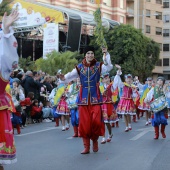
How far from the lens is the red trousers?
10.2 m

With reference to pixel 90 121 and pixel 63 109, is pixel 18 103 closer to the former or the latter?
pixel 63 109

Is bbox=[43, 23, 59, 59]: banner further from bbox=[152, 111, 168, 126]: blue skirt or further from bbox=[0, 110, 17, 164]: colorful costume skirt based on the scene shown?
bbox=[0, 110, 17, 164]: colorful costume skirt

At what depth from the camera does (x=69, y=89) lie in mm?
14500

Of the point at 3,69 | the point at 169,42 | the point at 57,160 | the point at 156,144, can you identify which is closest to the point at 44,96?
the point at 156,144

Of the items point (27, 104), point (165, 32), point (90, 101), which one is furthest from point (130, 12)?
point (90, 101)

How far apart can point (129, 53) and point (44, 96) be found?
26900 millimetres

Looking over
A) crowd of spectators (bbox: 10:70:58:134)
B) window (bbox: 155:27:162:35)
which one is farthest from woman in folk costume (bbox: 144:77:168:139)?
window (bbox: 155:27:162:35)

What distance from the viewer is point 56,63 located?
3108cm

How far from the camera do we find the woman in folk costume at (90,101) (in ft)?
33.5

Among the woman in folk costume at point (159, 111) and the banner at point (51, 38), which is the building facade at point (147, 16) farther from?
the woman in folk costume at point (159, 111)

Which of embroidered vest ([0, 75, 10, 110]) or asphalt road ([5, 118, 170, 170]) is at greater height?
embroidered vest ([0, 75, 10, 110])

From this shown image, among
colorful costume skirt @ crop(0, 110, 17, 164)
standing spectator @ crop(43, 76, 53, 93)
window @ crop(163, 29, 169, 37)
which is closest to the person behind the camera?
colorful costume skirt @ crop(0, 110, 17, 164)

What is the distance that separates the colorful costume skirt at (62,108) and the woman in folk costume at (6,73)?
1004 cm

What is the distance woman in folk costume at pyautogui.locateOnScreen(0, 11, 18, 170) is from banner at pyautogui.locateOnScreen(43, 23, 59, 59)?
90.1 ft
